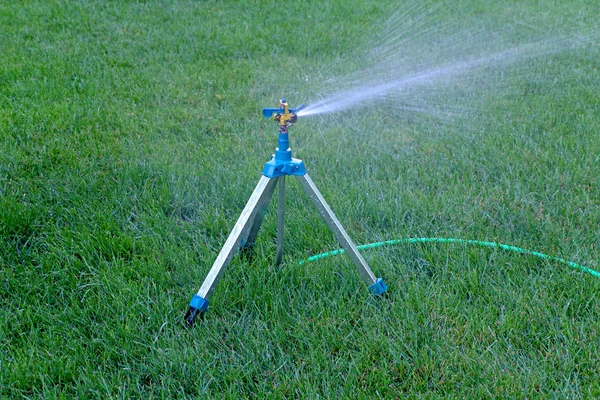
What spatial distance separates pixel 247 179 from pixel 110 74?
2177mm

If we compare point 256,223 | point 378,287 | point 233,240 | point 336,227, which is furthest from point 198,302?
point 378,287

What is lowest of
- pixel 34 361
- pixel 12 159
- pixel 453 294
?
pixel 453 294

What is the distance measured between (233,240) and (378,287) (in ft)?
1.87

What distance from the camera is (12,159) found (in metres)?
3.28

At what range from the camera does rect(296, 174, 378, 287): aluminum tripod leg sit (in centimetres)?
207

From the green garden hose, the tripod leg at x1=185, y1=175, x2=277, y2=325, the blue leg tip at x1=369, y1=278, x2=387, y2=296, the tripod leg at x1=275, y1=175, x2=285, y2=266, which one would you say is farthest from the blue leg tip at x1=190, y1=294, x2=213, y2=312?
the blue leg tip at x1=369, y1=278, x2=387, y2=296

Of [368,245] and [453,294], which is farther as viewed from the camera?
[368,245]

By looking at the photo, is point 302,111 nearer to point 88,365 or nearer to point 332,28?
point 88,365

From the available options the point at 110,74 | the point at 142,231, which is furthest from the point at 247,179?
the point at 110,74

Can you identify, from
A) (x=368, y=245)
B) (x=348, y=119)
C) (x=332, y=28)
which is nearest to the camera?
(x=368, y=245)

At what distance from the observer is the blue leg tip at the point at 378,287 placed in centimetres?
223

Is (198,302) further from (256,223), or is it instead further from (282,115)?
(282,115)

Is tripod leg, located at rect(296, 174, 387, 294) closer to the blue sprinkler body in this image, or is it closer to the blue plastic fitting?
the blue sprinkler body

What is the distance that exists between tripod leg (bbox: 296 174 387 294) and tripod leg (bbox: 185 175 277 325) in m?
0.12
